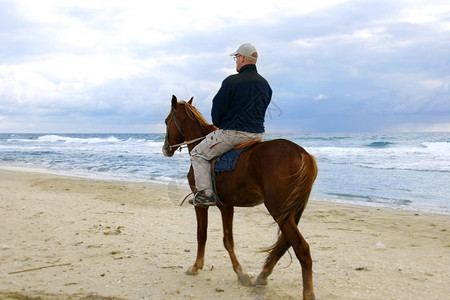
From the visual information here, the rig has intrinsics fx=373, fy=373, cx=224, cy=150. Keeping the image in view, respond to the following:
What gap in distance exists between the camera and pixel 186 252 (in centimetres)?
572

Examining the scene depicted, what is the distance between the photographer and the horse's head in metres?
4.94

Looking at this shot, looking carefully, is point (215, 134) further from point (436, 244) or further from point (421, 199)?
point (421, 199)

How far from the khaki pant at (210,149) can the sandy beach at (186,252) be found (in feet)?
4.20

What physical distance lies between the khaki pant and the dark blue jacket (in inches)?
2.8

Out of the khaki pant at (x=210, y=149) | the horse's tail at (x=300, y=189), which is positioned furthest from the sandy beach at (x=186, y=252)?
the khaki pant at (x=210, y=149)

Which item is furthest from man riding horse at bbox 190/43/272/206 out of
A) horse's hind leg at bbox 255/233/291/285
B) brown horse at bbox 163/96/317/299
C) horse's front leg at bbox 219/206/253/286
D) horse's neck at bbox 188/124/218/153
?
horse's hind leg at bbox 255/233/291/285

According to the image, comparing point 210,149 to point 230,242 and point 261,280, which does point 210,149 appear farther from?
point 261,280

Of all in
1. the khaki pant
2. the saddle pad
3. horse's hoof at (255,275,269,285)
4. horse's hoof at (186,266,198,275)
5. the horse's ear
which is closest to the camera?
the saddle pad

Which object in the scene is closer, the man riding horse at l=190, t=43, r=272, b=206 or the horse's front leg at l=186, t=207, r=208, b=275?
the man riding horse at l=190, t=43, r=272, b=206

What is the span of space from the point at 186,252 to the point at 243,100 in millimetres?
2785

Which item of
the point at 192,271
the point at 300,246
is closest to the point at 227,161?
the point at 300,246

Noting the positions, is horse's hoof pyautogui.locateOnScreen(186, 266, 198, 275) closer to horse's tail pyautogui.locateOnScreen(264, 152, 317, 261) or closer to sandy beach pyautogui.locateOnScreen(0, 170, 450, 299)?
sandy beach pyautogui.locateOnScreen(0, 170, 450, 299)

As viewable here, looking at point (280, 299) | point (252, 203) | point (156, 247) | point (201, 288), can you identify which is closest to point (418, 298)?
point (280, 299)

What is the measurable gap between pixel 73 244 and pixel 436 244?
5.81 meters
